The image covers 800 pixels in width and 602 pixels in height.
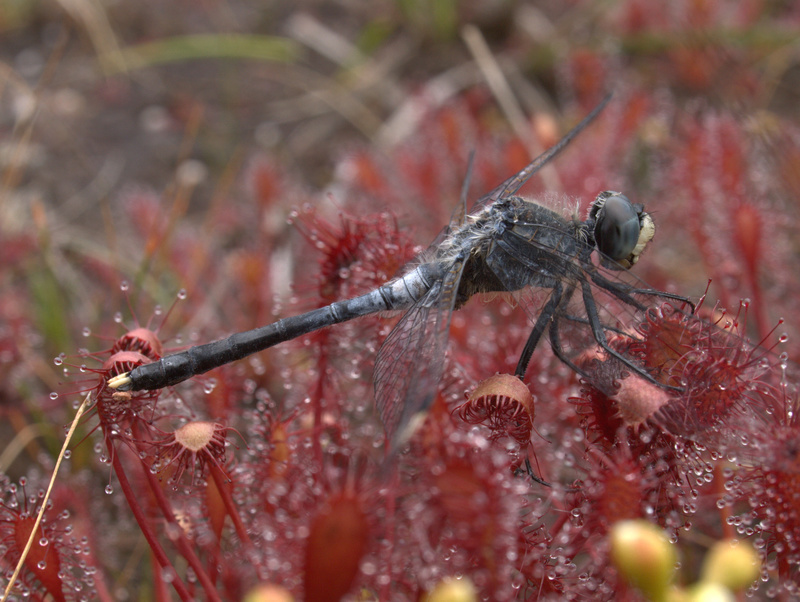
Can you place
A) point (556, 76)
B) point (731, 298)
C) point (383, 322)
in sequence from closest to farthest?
point (383, 322)
point (731, 298)
point (556, 76)

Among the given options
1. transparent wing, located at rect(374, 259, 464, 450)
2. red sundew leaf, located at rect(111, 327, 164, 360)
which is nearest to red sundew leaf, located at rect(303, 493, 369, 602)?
transparent wing, located at rect(374, 259, 464, 450)

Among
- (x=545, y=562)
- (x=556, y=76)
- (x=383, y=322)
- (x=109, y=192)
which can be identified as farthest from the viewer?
(x=556, y=76)

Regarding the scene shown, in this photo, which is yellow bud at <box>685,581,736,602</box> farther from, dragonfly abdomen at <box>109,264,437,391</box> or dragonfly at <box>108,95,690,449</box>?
dragonfly abdomen at <box>109,264,437,391</box>

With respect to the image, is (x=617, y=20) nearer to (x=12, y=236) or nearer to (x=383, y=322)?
(x=383, y=322)

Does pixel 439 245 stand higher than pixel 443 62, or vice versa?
pixel 443 62

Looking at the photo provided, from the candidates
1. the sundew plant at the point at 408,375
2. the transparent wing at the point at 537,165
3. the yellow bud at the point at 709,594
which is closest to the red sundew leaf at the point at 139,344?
the sundew plant at the point at 408,375

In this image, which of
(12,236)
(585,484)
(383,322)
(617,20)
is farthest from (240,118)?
(585,484)

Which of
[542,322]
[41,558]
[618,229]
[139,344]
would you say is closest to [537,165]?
[618,229]
